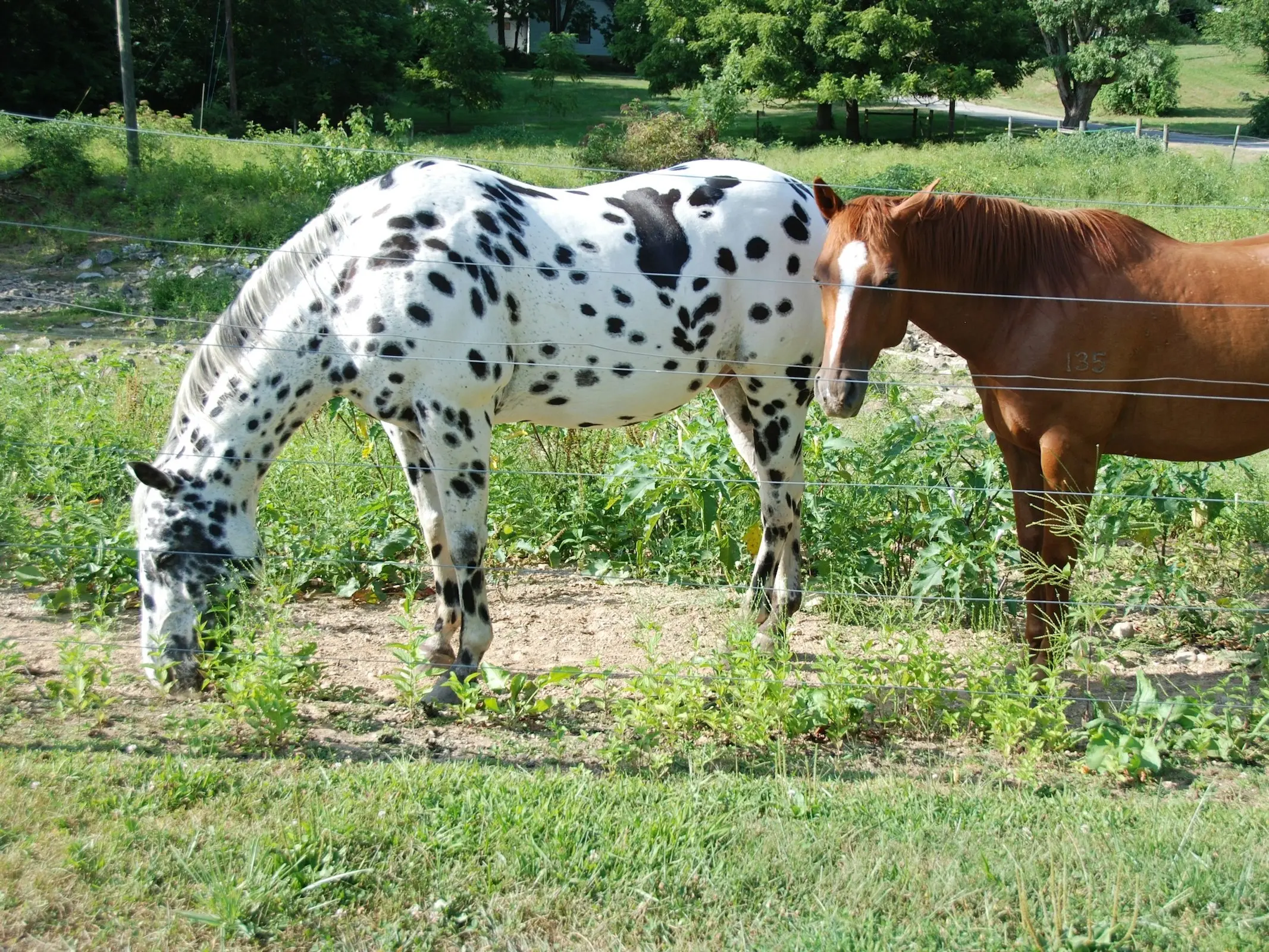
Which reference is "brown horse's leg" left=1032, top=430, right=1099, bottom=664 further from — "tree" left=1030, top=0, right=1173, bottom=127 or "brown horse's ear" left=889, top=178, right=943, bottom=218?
"tree" left=1030, top=0, right=1173, bottom=127

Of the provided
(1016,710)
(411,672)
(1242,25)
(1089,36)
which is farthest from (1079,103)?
(411,672)

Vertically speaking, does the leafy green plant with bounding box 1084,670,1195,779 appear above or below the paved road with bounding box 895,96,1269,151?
below

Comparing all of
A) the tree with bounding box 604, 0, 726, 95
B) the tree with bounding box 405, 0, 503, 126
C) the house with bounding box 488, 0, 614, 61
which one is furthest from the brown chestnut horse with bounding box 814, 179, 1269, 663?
the house with bounding box 488, 0, 614, 61

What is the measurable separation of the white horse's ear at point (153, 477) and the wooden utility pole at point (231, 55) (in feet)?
92.2

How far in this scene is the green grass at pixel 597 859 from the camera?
304 cm

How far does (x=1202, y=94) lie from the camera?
51.5 meters

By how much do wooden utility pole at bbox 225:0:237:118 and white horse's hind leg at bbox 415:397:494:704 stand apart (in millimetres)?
28299

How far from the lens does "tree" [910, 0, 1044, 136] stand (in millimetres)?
33375

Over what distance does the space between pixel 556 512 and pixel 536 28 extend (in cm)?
5783

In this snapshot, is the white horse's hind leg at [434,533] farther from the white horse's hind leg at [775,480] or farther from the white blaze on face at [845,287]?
the white blaze on face at [845,287]

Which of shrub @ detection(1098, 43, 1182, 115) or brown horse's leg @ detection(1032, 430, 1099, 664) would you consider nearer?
brown horse's leg @ detection(1032, 430, 1099, 664)

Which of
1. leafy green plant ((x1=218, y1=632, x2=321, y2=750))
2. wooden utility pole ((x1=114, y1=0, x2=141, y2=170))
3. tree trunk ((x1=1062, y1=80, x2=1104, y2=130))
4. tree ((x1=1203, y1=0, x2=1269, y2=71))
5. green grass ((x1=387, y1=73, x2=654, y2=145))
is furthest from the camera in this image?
tree ((x1=1203, y1=0, x2=1269, y2=71))

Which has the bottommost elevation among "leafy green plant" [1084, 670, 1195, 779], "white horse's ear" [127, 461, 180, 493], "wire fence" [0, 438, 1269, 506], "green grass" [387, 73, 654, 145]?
"leafy green plant" [1084, 670, 1195, 779]

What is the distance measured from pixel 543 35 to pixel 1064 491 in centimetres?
5969
